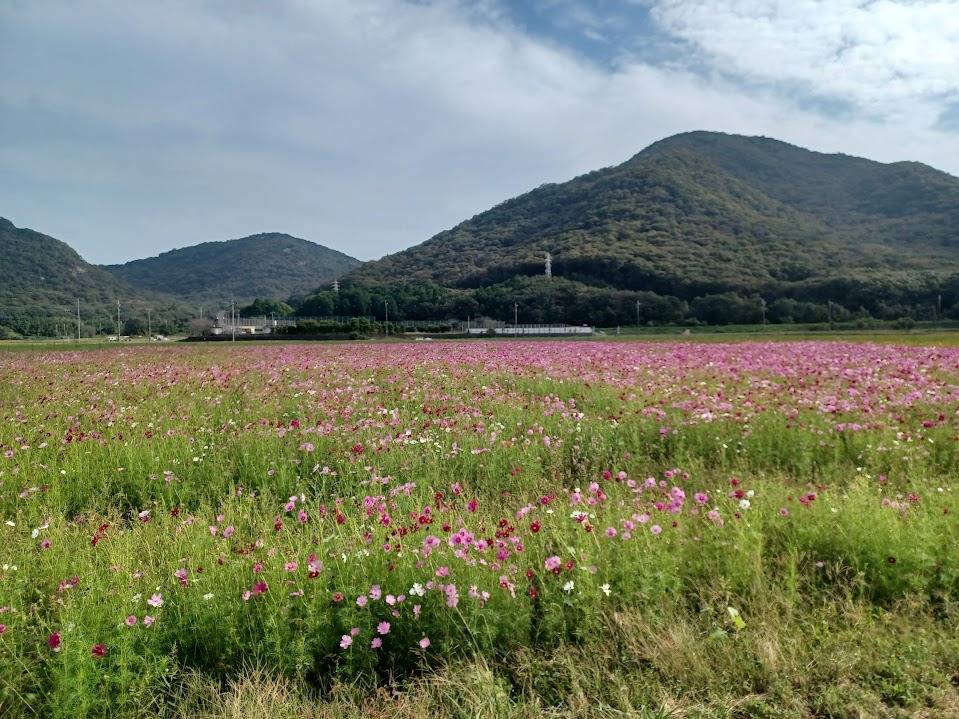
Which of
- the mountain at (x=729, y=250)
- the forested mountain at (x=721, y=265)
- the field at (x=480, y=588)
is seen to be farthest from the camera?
the mountain at (x=729, y=250)

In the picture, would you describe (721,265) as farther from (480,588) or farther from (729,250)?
(480,588)

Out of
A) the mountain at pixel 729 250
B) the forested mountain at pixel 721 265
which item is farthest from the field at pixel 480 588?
the mountain at pixel 729 250

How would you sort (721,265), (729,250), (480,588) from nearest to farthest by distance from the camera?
(480,588) → (721,265) → (729,250)

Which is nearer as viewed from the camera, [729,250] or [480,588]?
[480,588]

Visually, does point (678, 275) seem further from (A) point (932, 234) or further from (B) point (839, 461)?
(B) point (839, 461)

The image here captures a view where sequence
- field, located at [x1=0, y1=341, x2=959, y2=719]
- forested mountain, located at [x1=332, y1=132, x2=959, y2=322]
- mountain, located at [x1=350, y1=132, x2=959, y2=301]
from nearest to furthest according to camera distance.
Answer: field, located at [x1=0, y1=341, x2=959, y2=719]
forested mountain, located at [x1=332, y1=132, x2=959, y2=322]
mountain, located at [x1=350, y1=132, x2=959, y2=301]

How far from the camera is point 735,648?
311 cm

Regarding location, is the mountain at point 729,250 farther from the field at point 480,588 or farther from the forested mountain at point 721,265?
the field at point 480,588

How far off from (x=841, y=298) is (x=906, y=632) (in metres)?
115

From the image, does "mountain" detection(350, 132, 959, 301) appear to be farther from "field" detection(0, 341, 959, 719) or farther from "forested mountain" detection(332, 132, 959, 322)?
"field" detection(0, 341, 959, 719)

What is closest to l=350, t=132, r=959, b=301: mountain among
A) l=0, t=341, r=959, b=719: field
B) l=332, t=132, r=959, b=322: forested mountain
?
l=332, t=132, r=959, b=322: forested mountain

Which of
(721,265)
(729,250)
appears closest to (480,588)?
(721,265)

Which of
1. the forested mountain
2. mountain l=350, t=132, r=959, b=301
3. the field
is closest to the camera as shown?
the field

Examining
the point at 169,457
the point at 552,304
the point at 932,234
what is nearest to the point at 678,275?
the point at 552,304
